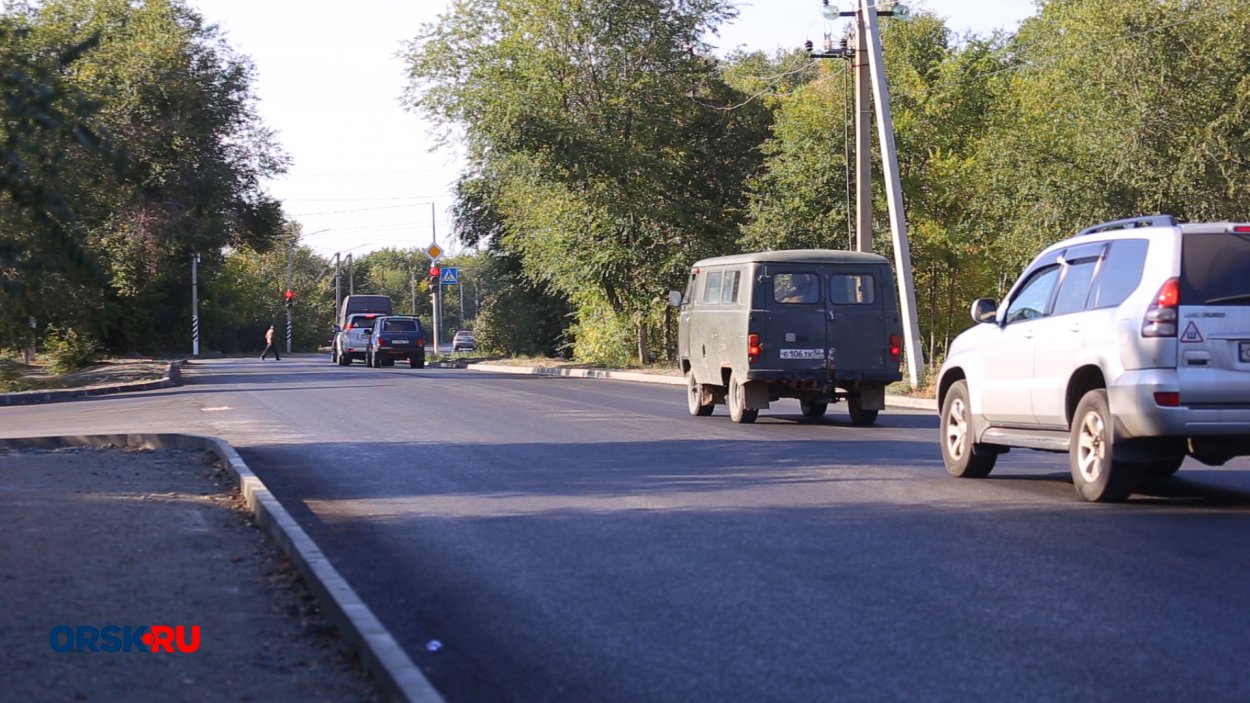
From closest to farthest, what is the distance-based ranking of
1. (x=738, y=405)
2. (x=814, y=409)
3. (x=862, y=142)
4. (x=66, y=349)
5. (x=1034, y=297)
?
(x=1034, y=297), (x=738, y=405), (x=814, y=409), (x=862, y=142), (x=66, y=349)

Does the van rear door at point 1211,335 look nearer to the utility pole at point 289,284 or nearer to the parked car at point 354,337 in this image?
the parked car at point 354,337

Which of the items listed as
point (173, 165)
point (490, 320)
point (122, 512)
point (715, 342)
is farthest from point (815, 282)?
point (490, 320)

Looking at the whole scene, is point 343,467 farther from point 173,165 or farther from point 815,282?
point 173,165

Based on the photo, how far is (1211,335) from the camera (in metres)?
9.18

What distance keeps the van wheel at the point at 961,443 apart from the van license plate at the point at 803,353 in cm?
551

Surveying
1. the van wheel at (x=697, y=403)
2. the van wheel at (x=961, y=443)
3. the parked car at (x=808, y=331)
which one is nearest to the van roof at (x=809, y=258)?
the parked car at (x=808, y=331)

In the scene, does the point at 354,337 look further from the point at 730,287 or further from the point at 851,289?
the point at 851,289

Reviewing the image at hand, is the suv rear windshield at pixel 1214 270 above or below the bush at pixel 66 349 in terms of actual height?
above

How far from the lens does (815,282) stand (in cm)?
1827

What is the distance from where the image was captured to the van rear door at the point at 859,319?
1809cm

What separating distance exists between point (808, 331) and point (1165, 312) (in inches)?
352

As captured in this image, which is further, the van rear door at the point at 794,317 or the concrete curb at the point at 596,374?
the concrete curb at the point at 596,374

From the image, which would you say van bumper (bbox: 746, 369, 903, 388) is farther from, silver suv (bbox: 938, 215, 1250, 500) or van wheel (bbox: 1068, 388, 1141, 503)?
van wheel (bbox: 1068, 388, 1141, 503)

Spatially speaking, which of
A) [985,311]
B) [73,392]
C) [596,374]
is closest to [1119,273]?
[985,311]
